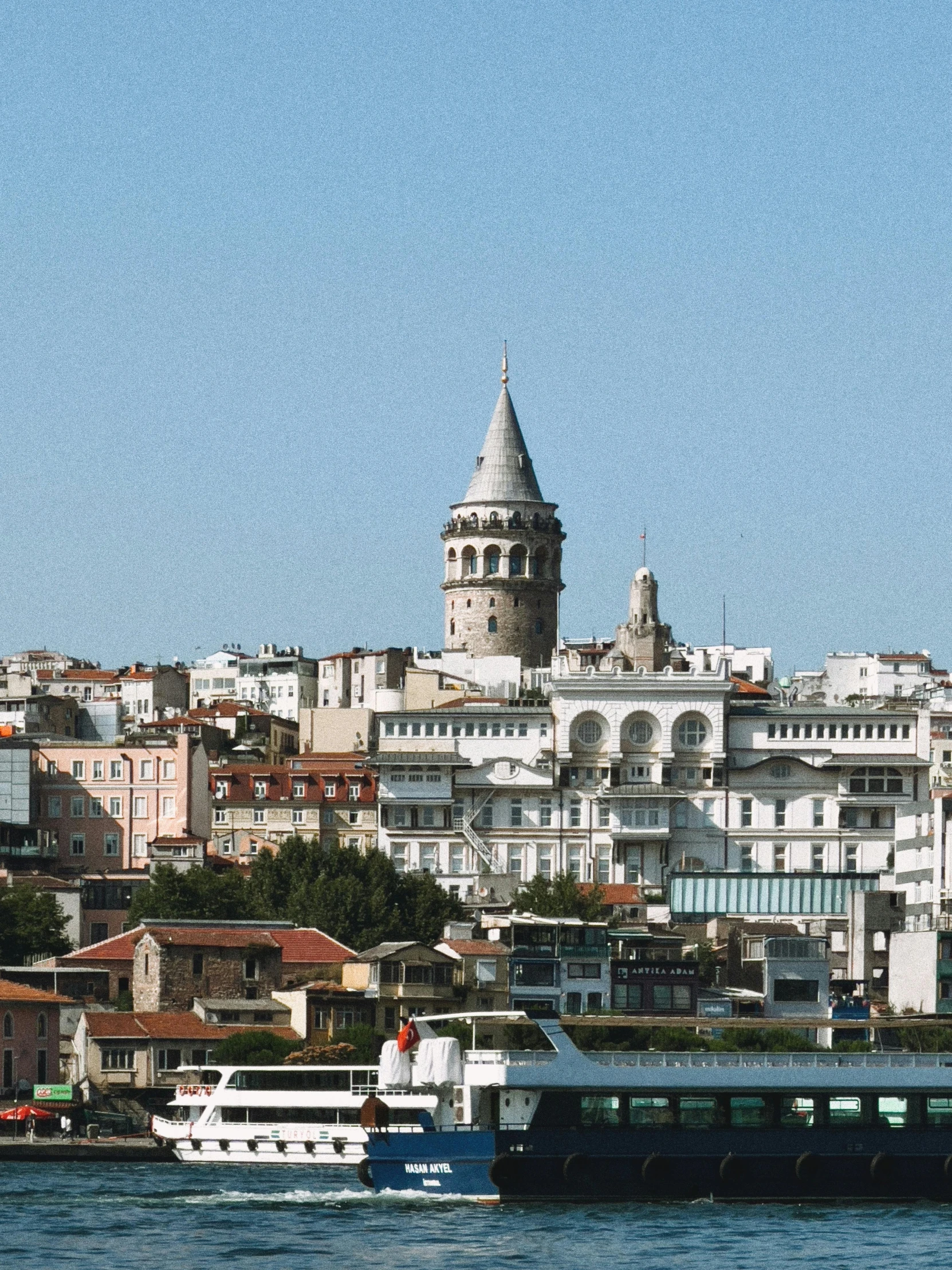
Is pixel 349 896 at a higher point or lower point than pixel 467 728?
lower

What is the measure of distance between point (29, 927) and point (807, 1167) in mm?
46376

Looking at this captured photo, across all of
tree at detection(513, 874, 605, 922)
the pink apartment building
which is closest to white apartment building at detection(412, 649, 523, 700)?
the pink apartment building

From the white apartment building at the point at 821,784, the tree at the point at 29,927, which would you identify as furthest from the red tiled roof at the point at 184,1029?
the white apartment building at the point at 821,784

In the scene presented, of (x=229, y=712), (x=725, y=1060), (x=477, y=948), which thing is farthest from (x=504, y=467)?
(x=725, y=1060)

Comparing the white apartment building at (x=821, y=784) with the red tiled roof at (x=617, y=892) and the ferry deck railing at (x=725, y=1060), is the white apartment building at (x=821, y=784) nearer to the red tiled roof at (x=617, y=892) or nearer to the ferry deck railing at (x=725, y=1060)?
the red tiled roof at (x=617, y=892)

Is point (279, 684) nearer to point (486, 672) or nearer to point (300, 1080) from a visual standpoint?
point (486, 672)

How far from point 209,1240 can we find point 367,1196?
220 inches

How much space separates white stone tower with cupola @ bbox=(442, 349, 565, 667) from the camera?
507 feet

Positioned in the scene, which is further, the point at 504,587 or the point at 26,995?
the point at 504,587

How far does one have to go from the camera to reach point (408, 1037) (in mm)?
59906

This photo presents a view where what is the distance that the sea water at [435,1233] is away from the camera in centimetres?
5141

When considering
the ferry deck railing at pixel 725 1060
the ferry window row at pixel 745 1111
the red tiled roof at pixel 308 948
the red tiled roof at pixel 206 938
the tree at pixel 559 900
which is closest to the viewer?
the ferry window row at pixel 745 1111

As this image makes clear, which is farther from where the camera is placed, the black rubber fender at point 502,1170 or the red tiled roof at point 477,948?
the red tiled roof at point 477,948

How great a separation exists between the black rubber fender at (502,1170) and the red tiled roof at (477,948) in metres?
36.6
